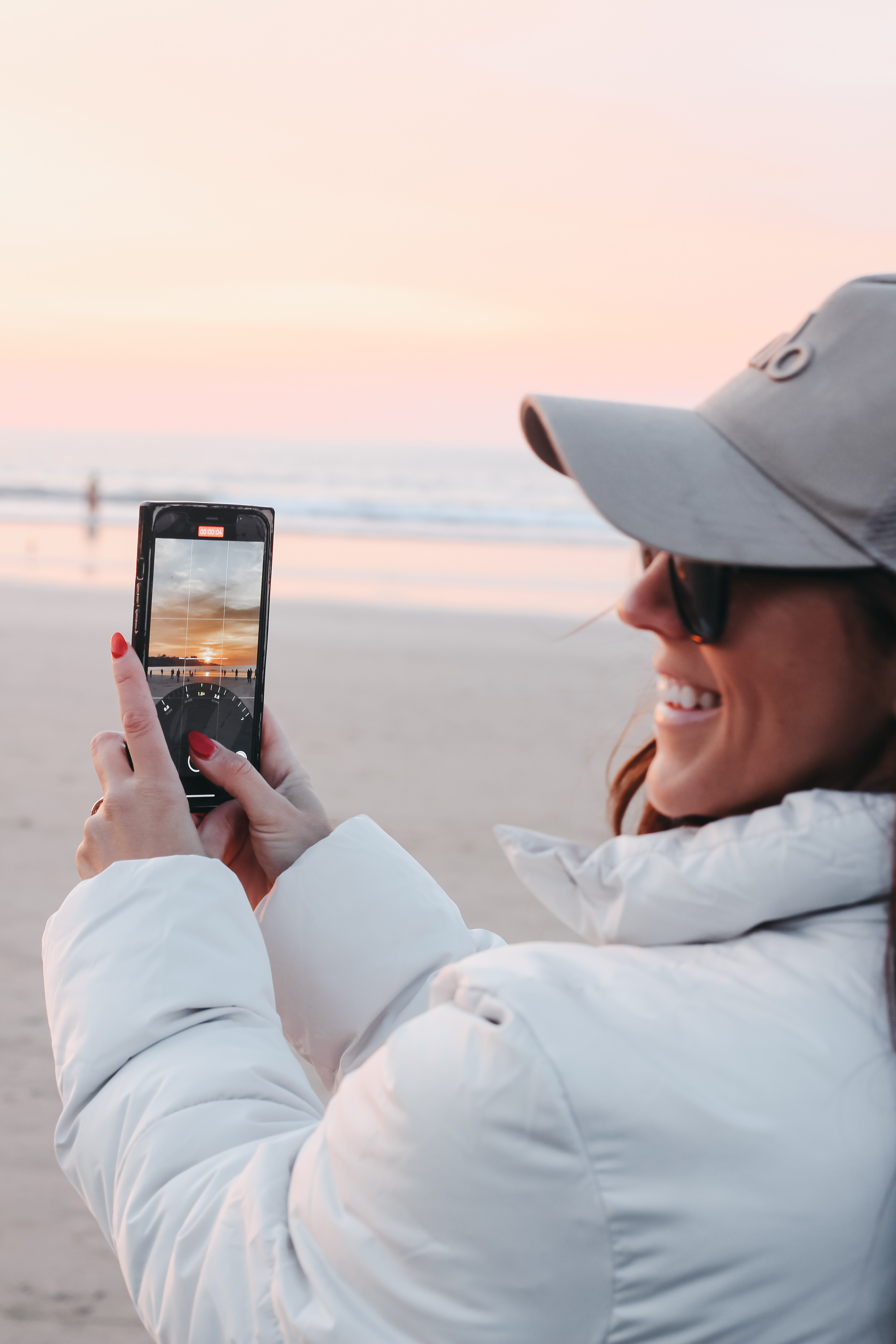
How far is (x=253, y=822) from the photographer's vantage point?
164cm

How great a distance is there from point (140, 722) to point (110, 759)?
7cm

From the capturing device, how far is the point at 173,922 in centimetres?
123

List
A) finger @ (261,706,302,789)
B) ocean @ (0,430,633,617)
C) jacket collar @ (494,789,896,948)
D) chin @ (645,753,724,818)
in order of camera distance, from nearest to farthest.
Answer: jacket collar @ (494,789,896,948)
chin @ (645,753,724,818)
finger @ (261,706,302,789)
ocean @ (0,430,633,617)

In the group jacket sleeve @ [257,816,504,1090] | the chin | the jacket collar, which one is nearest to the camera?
the jacket collar

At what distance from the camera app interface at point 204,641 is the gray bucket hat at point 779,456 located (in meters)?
0.80

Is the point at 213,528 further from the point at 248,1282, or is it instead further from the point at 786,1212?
the point at 786,1212

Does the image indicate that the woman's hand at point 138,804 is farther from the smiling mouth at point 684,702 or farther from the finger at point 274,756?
the smiling mouth at point 684,702

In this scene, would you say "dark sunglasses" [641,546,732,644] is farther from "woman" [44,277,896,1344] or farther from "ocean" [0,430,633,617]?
"ocean" [0,430,633,617]

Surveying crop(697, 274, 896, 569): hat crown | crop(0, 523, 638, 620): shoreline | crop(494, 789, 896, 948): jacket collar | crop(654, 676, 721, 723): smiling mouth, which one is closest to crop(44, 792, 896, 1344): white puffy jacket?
crop(494, 789, 896, 948): jacket collar

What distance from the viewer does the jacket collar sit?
90 centimetres

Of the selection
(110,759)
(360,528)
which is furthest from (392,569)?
(110,759)

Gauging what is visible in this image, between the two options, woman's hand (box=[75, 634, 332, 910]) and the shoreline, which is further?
the shoreline

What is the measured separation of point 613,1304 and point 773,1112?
186mm

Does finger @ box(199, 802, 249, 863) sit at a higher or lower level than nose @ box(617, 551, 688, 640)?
lower
